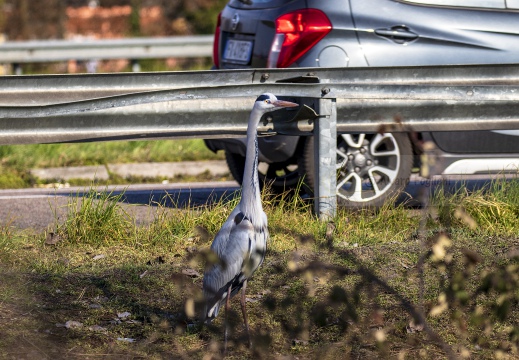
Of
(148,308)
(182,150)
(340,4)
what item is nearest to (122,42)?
(182,150)

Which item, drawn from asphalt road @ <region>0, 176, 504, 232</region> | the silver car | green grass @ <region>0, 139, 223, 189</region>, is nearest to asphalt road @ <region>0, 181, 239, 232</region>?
asphalt road @ <region>0, 176, 504, 232</region>

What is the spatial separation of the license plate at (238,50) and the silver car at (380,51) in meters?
0.02

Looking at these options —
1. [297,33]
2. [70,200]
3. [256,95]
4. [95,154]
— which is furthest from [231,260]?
[95,154]

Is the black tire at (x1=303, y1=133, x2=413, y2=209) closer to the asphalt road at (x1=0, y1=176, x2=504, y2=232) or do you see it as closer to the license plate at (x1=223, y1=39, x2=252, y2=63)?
the asphalt road at (x1=0, y1=176, x2=504, y2=232)

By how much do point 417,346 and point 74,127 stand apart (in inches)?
110

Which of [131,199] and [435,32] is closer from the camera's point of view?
[435,32]

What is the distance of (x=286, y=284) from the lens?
16.3 feet

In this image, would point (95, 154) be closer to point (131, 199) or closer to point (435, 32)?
point (131, 199)

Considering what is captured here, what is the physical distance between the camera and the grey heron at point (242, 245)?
4.12 m

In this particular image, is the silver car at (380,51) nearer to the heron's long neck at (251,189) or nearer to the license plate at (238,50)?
the license plate at (238,50)

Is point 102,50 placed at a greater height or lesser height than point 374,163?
lesser

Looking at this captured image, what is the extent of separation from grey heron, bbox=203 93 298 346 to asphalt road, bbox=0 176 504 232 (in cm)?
170

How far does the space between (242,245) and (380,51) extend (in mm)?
2874

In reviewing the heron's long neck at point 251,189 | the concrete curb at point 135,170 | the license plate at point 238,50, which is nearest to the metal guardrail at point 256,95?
the license plate at point 238,50
